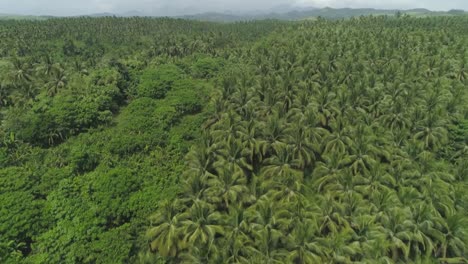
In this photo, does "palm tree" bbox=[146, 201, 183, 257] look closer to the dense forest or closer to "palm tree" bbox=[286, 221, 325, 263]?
the dense forest

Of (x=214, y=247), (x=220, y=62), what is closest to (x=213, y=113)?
(x=214, y=247)

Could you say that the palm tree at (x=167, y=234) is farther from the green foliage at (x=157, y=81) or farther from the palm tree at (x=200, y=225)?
the green foliage at (x=157, y=81)

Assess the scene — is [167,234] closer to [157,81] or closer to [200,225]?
[200,225]

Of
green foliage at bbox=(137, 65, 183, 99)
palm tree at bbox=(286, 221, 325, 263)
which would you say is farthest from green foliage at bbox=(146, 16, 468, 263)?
green foliage at bbox=(137, 65, 183, 99)

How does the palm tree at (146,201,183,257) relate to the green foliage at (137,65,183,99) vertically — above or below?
below

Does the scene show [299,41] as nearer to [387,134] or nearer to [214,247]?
[387,134]

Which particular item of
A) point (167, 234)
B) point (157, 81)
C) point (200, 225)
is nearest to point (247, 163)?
point (200, 225)

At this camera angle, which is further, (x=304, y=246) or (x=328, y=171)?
(x=328, y=171)

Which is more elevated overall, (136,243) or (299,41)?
(299,41)
